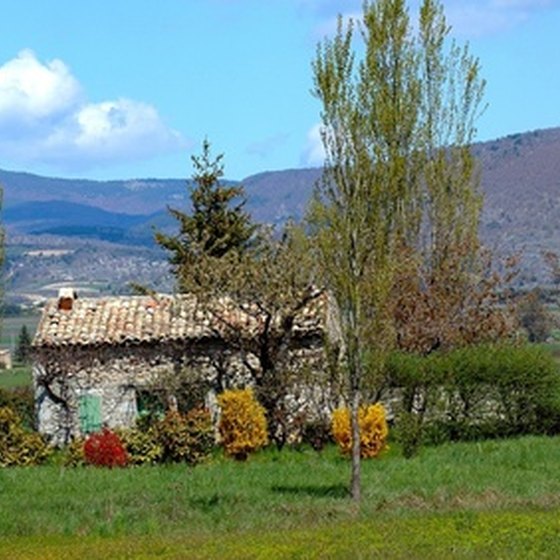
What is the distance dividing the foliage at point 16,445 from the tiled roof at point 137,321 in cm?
504

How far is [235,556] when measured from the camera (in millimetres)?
14312

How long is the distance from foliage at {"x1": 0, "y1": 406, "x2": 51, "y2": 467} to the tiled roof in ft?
16.5

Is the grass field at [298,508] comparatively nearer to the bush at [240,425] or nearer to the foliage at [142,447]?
the bush at [240,425]

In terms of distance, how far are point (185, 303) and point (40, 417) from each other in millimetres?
4994

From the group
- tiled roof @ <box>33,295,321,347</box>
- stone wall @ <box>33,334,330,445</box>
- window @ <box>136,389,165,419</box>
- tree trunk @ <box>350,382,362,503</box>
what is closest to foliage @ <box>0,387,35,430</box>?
stone wall @ <box>33,334,330,445</box>

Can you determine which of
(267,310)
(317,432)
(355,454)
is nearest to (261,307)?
(267,310)

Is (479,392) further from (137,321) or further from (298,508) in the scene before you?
(298,508)

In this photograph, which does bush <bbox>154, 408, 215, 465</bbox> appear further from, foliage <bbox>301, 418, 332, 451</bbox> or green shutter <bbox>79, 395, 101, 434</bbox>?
green shutter <bbox>79, 395, 101, 434</bbox>

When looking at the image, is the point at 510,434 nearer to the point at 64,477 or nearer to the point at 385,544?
the point at 64,477

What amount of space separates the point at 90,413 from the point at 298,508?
17.8 metres

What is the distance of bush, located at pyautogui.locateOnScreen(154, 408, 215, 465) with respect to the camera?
3030 cm

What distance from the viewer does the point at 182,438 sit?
30281 millimetres

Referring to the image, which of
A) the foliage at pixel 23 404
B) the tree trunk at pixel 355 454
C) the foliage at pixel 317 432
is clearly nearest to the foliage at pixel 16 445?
the foliage at pixel 23 404

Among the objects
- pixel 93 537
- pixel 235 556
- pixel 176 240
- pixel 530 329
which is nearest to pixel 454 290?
pixel 176 240
